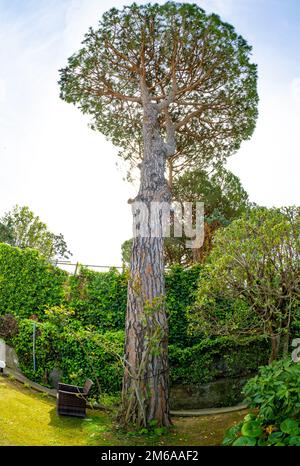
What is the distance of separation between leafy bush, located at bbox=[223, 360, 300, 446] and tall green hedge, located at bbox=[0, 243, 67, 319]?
9.42 metres

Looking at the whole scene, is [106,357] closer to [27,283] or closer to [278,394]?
[27,283]

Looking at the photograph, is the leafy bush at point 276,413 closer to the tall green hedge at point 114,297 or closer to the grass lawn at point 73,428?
the grass lawn at point 73,428

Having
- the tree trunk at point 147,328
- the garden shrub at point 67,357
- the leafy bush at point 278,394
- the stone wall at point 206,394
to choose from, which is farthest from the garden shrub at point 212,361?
the leafy bush at point 278,394

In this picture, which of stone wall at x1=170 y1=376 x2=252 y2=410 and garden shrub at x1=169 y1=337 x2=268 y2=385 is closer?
stone wall at x1=170 y1=376 x2=252 y2=410

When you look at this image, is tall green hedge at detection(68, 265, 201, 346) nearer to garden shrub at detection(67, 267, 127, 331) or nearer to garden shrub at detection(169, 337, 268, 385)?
garden shrub at detection(67, 267, 127, 331)

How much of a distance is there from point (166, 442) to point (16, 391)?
4037mm

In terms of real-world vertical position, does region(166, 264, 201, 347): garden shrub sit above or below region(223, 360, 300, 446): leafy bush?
above

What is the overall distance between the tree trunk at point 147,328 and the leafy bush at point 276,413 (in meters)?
3.33

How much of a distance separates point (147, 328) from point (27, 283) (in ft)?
20.7

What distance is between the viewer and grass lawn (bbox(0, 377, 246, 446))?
7270 mm

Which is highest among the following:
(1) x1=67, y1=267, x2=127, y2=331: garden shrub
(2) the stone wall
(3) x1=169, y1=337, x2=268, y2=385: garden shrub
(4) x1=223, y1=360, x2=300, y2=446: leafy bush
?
(1) x1=67, y1=267, x2=127, y2=331: garden shrub

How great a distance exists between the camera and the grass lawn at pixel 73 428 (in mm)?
7270

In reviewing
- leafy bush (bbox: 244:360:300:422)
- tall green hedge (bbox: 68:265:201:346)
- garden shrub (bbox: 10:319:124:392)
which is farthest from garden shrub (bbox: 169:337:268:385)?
leafy bush (bbox: 244:360:300:422)

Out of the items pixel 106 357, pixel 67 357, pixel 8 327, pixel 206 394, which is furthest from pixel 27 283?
pixel 206 394
